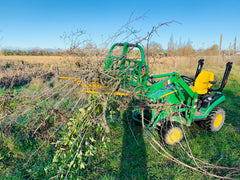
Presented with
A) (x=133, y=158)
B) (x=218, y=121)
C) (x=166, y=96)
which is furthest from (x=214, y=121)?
(x=133, y=158)

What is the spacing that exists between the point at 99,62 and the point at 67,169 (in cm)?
186

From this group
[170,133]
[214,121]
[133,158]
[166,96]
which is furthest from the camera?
[214,121]

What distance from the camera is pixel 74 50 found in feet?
10.4

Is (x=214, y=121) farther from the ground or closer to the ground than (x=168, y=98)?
closer to the ground

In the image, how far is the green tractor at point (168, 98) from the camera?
328 centimetres

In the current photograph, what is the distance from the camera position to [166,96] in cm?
388

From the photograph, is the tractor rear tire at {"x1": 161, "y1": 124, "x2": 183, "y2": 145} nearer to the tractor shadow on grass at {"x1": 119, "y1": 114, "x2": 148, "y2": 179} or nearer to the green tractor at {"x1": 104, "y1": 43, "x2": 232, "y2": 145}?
the green tractor at {"x1": 104, "y1": 43, "x2": 232, "y2": 145}

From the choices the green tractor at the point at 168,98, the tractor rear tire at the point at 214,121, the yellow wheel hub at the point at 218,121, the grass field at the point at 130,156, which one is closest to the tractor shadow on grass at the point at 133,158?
the grass field at the point at 130,156

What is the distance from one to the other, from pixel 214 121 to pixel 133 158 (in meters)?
2.43

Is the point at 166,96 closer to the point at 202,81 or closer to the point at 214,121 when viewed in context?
the point at 202,81

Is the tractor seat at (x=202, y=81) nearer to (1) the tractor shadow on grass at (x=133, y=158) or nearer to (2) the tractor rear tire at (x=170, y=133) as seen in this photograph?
(2) the tractor rear tire at (x=170, y=133)

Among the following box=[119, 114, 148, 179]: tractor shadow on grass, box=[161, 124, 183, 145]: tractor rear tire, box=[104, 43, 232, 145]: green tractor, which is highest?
box=[104, 43, 232, 145]: green tractor

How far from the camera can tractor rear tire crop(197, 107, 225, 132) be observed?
14.3ft

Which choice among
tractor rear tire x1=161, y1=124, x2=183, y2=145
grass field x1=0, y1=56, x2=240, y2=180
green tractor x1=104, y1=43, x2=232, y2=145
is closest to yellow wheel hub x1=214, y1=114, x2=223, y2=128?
green tractor x1=104, y1=43, x2=232, y2=145
